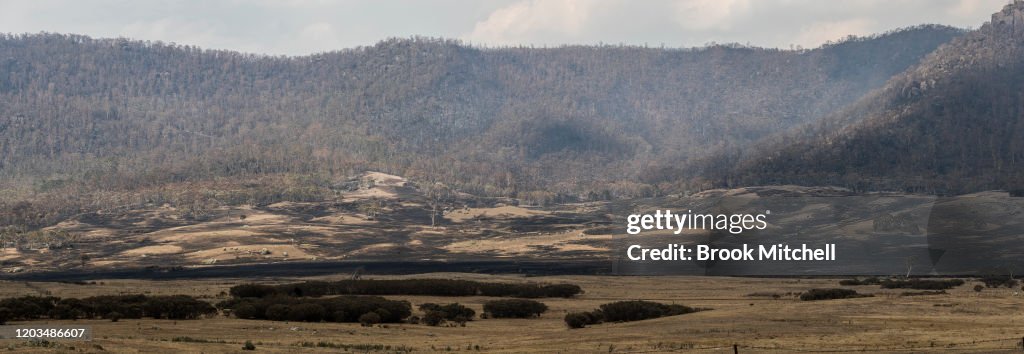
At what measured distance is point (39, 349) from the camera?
55312 millimetres

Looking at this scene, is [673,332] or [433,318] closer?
[673,332]

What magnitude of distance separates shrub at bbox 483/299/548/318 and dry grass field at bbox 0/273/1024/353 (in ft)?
6.24

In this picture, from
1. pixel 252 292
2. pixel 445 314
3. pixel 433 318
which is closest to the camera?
pixel 433 318

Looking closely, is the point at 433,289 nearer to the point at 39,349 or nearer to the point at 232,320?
the point at 232,320

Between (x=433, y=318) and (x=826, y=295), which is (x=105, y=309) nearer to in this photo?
(x=433, y=318)

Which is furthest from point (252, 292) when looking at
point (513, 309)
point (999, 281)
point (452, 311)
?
point (999, 281)

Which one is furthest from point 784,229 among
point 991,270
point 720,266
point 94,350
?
point 94,350


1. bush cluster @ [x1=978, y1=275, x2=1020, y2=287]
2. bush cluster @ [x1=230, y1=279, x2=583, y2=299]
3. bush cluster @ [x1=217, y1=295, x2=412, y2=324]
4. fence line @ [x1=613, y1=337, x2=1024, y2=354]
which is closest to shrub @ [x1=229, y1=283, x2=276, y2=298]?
bush cluster @ [x1=230, y1=279, x2=583, y2=299]

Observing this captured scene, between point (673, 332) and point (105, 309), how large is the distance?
144 ft

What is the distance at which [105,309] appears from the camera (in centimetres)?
8825

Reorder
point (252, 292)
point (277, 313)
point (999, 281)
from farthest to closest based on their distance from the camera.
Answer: point (999, 281)
point (252, 292)
point (277, 313)

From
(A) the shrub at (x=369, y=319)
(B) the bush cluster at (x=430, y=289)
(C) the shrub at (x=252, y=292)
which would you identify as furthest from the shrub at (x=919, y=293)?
(C) the shrub at (x=252, y=292)

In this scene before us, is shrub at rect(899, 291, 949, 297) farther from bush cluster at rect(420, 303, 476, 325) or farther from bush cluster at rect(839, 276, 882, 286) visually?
bush cluster at rect(420, 303, 476, 325)

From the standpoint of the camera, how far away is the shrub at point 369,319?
8844cm
